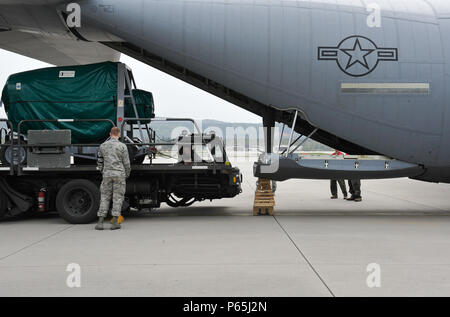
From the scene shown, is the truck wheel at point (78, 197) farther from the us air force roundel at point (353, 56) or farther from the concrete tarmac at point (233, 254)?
the us air force roundel at point (353, 56)

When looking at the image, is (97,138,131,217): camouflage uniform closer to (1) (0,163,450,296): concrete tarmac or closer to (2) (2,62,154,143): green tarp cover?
(1) (0,163,450,296): concrete tarmac

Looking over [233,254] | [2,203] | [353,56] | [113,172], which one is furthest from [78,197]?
[353,56]

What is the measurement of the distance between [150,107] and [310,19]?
388 centimetres

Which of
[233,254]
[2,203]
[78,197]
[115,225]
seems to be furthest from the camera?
[2,203]

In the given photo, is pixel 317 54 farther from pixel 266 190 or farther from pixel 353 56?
pixel 266 190

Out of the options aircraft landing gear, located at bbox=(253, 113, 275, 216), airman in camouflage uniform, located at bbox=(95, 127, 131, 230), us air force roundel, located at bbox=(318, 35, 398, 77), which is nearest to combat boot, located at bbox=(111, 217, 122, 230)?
airman in camouflage uniform, located at bbox=(95, 127, 131, 230)

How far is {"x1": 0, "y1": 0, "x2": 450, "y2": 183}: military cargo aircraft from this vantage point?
30.8 ft

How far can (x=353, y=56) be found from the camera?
30.9 feet

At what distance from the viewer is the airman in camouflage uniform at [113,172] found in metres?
8.46

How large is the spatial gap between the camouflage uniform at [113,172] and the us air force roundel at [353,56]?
442 cm

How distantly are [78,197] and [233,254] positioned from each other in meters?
4.30

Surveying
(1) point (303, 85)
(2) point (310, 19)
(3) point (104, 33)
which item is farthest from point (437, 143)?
(3) point (104, 33)
